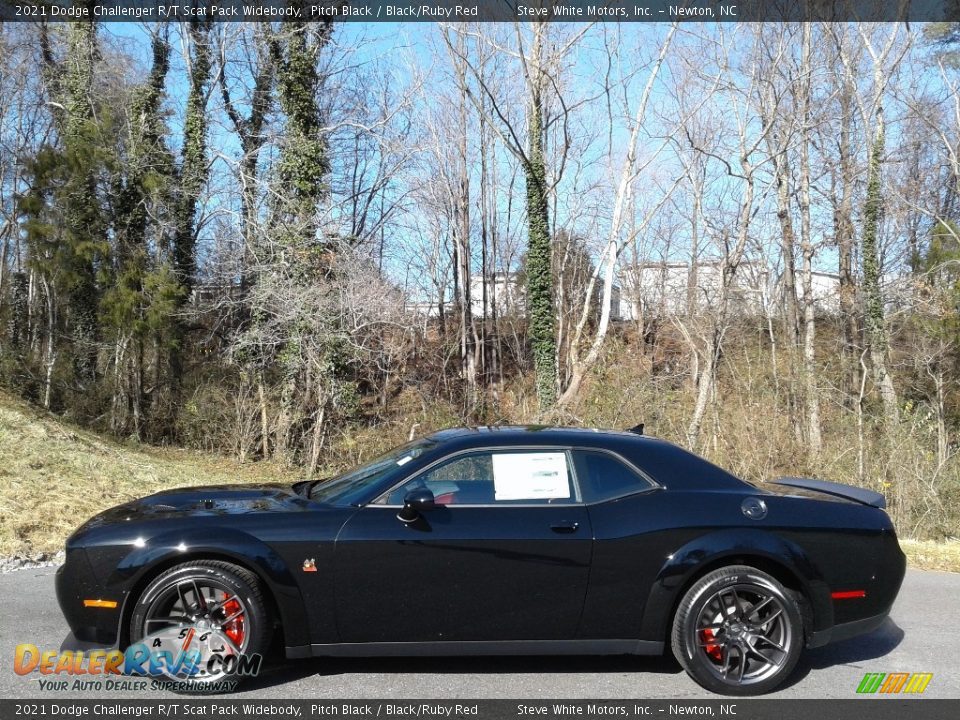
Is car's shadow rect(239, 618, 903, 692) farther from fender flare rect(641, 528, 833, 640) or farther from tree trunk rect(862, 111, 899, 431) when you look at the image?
tree trunk rect(862, 111, 899, 431)

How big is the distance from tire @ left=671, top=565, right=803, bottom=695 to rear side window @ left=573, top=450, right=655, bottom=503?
Answer: 64 cm

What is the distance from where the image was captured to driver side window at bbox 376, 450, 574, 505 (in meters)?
4.79

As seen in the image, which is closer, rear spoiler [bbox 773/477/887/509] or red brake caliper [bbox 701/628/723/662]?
red brake caliper [bbox 701/628/723/662]

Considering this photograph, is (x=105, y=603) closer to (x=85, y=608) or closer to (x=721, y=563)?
(x=85, y=608)

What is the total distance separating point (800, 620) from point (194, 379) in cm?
1878

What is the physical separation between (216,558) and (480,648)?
1.50m

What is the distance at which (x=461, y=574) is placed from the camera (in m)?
4.56

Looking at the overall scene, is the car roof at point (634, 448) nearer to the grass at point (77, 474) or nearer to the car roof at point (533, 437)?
the car roof at point (533, 437)

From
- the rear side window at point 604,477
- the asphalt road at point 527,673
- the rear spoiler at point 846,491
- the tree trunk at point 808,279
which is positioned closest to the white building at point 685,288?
the tree trunk at point 808,279

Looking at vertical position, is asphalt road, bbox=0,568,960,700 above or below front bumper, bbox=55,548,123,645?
below

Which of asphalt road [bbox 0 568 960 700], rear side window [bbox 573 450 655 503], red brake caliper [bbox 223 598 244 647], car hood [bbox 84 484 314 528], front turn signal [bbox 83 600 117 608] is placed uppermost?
rear side window [bbox 573 450 655 503]

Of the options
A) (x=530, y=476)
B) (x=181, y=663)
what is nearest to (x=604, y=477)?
(x=530, y=476)

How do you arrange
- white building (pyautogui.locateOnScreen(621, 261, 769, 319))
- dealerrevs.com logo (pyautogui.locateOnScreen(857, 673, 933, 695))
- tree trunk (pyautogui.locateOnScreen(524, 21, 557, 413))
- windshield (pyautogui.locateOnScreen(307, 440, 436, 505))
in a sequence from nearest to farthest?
dealerrevs.com logo (pyautogui.locateOnScreen(857, 673, 933, 695)), windshield (pyautogui.locateOnScreen(307, 440, 436, 505)), tree trunk (pyautogui.locateOnScreen(524, 21, 557, 413)), white building (pyautogui.locateOnScreen(621, 261, 769, 319))

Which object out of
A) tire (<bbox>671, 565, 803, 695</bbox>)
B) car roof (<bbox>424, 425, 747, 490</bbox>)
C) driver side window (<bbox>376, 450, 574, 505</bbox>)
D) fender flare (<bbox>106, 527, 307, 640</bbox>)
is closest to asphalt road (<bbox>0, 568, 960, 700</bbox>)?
tire (<bbox>671, 565, 803, 695</bbox>)
